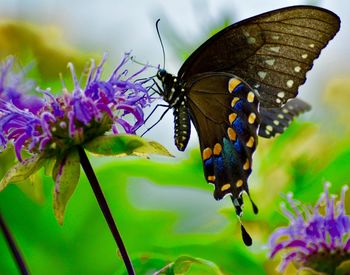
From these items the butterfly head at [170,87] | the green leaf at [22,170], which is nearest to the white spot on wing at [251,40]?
the butterfly head at [170,87]

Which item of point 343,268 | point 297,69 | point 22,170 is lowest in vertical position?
point 343,268

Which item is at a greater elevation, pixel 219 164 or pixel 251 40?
pixel 251 40

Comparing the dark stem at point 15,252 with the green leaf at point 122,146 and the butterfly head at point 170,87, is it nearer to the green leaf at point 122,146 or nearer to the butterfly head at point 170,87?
the green leaf at point 122,146

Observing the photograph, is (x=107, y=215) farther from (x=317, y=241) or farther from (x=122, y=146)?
(x=317, y=241)

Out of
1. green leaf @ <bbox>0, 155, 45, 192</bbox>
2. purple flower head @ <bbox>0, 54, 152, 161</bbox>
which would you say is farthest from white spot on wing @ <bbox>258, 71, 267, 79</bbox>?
green leaf @ <bbox>0, 155, 45, 192</bbox>

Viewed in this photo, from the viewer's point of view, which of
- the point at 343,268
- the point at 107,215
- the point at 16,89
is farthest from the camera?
the point at 16,89

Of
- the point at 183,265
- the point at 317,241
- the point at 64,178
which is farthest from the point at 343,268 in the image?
the point at 64,178

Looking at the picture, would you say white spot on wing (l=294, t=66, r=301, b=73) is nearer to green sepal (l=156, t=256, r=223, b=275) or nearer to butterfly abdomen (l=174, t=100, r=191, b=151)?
butterfly abdomen (l=174, t=100, r=191, b=151)

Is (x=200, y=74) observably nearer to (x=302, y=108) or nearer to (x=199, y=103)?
(x=199, y=103)
